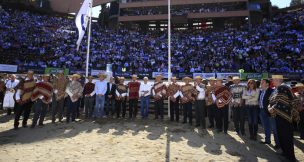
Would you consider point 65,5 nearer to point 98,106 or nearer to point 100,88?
point 100,88

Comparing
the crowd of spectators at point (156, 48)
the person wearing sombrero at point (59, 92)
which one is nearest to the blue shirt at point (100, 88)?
the person wearing sombrero at point (59, 92)

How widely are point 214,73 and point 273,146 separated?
55.7 ft

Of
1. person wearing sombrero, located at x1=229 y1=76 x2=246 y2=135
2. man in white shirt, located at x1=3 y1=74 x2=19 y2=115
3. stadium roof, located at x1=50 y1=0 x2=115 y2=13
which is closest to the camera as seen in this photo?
person wearing sombrero, located at x1=229 y1=76 x2=246 y2=135

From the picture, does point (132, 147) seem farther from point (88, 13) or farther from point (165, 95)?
point (88, 13)

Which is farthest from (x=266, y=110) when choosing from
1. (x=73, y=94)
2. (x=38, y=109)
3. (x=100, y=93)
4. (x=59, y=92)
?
(x=38, y=109)

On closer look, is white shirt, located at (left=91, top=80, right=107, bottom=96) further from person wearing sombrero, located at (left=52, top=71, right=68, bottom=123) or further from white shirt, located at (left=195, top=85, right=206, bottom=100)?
white shirt, located at (left=195, top=85, right=206, bottom=100)

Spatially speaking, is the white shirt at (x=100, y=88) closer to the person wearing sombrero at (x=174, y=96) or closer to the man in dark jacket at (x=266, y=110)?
the person wearing sombrero at (x=174, y=96)

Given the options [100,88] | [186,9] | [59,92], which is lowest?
[59,92]

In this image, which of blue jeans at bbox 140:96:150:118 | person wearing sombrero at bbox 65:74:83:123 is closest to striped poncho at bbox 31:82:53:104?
person wearing sombrero at bbox 65:74:83:123

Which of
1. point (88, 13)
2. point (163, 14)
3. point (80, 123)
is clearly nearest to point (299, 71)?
point (88, 13)

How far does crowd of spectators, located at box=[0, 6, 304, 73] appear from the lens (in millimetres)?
27234

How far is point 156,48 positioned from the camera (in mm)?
34938

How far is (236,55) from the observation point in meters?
28.7

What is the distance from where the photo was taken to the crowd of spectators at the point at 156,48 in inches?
1072
